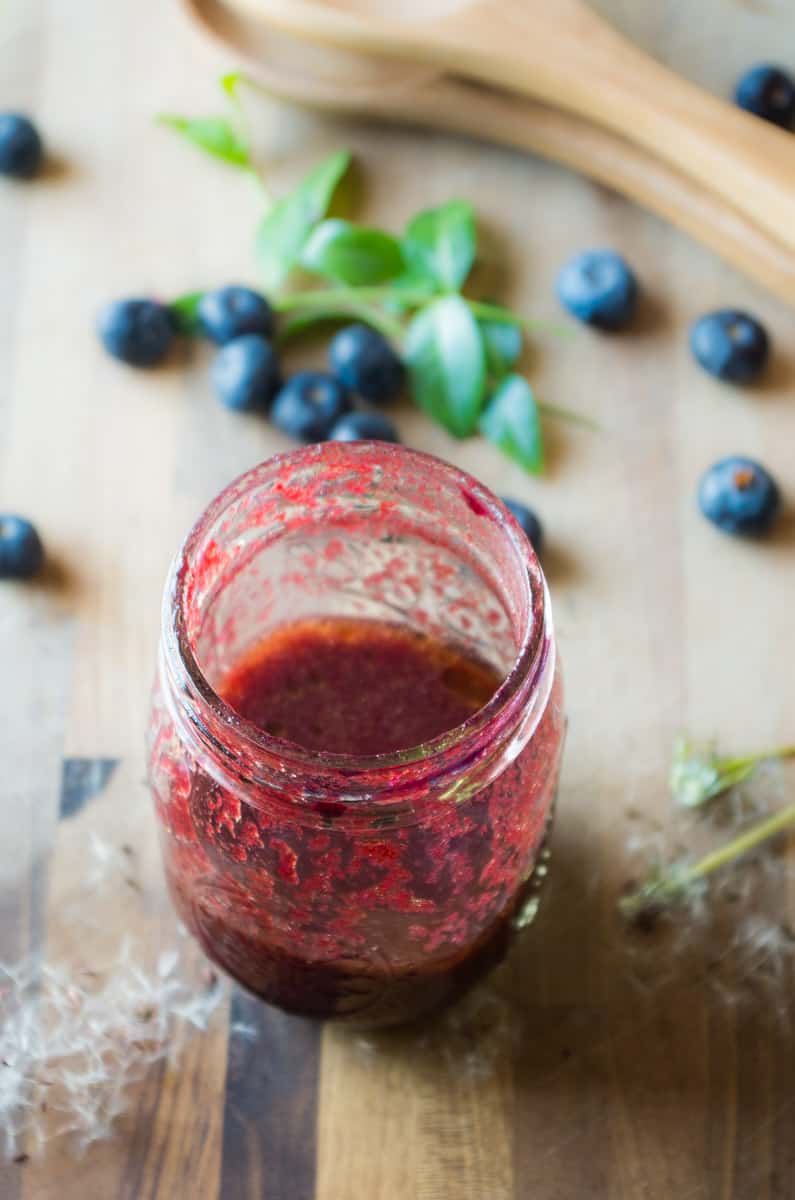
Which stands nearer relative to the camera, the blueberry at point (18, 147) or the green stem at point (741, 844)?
the green stem at point (741, 844)

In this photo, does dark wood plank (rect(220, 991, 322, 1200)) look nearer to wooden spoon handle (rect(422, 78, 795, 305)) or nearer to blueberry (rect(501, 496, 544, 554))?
blueberry (rect(501, 496, 544, 554))

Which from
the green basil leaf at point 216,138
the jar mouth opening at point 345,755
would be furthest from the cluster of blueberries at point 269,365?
the jar mouth opening at point 345,755

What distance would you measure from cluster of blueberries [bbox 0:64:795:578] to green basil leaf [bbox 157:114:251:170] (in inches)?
5.9

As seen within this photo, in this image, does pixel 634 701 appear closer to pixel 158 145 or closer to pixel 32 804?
pixel 32 804

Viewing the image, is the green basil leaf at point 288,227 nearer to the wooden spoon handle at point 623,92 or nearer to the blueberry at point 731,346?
the wooden spoon handle at point 623,92

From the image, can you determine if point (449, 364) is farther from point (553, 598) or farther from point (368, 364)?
point (553, 598)

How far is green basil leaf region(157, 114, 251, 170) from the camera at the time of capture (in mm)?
1283

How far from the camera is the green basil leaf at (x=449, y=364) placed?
3.82ft

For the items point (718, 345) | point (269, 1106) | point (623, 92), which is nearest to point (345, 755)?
point (269, 1106)

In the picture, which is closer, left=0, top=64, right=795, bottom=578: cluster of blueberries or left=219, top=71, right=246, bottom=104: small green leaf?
left=0, top=64, right=795, bottom=578: cluster of blueberries

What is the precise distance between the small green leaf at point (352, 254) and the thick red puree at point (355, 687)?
1.34 ft

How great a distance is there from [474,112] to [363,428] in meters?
0.36

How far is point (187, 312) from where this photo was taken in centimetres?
123

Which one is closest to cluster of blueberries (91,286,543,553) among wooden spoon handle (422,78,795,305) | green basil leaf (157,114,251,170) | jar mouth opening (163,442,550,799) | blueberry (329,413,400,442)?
blueberry (329,413,400,442)
